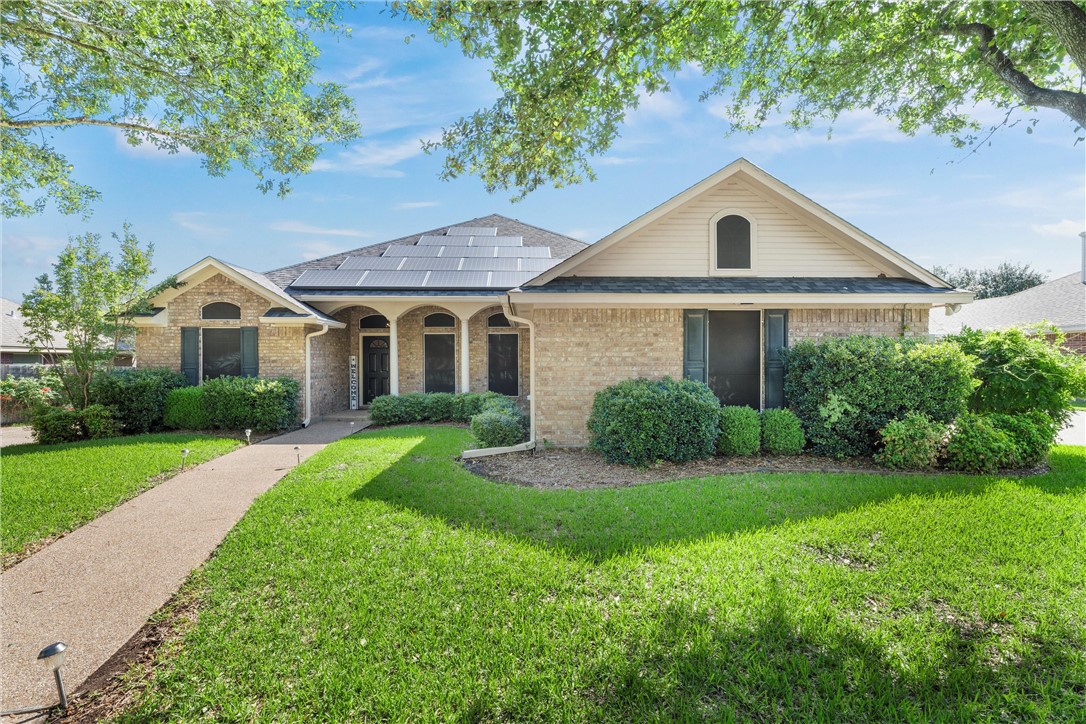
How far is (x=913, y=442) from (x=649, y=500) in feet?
15.8

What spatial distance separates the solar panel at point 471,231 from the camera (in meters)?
18.0

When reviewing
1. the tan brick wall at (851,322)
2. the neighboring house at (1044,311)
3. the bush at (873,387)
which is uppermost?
the neighboring house at (1044,311)

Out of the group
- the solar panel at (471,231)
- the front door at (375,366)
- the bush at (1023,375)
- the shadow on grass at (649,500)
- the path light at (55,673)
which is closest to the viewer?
the path light at (55,673)

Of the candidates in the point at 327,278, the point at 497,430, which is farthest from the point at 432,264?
the point at 497,430

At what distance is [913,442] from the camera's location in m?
6.91

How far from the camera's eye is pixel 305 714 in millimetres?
2469

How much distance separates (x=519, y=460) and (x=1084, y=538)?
7.15 m

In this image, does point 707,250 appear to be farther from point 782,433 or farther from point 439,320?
point 439,320

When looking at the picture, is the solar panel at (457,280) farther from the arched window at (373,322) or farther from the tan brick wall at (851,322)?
the tan brick wall at (851,322)

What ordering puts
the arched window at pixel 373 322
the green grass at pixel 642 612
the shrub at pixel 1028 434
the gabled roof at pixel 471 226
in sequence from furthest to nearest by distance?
1. the gabled roof at pixel 471 226
2. the arched window at pixel 373 322
3. the shrub at pixel 1028 434
4. the green grass at pixel 642 612

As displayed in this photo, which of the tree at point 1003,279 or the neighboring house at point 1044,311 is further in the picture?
the tree at point 1003,279

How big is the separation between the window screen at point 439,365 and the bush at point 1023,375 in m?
13.0

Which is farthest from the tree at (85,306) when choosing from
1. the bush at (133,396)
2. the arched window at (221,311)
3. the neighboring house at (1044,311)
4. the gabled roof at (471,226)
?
the neighboring house at (1044,311)

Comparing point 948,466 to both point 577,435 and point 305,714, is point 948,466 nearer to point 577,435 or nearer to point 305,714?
point 577,435
